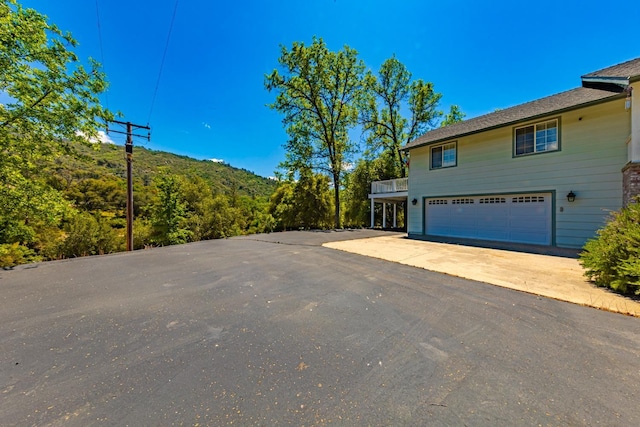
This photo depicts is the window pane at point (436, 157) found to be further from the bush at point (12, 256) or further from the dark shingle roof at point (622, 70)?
the bush at point (12, 256)

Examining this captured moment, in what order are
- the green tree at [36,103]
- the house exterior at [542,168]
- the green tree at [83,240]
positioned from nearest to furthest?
→ 1. the green tree at [36,103]
2. the house exterior at [542,168]
3. the green tree at [83,240]

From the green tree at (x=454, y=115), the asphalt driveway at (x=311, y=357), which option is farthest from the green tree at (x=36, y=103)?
the green tree at (x=454, y=115)

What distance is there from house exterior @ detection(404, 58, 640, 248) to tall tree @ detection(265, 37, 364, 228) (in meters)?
8.17

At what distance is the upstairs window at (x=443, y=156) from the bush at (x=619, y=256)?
770cm

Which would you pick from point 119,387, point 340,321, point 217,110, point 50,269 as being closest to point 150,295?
point 119,387

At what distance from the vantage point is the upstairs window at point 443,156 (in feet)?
39.2

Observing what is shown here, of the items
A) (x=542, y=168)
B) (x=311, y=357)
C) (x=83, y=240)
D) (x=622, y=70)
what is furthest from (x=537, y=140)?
(x=83, y=240)

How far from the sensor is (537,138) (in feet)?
31.1

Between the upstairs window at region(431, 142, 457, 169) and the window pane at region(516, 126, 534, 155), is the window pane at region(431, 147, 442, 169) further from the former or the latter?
the window pane at region(516, 126, 534, 155)

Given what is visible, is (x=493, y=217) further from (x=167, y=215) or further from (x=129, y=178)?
(x=167, y=215)

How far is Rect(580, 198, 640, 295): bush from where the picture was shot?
3885 millimetres

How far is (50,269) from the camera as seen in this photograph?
5.72 meters

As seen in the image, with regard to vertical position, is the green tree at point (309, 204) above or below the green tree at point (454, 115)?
below

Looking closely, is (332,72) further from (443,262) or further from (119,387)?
→ (119,387)
